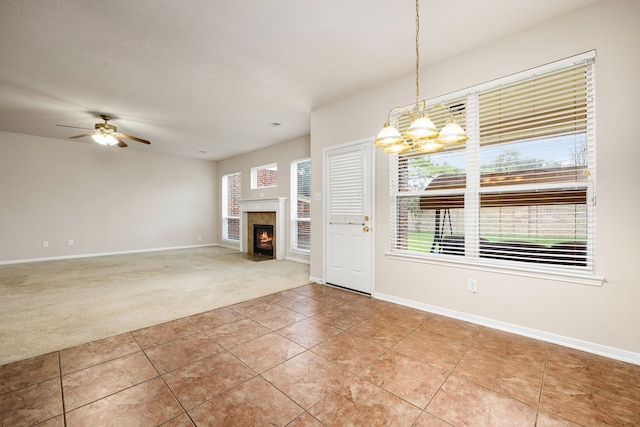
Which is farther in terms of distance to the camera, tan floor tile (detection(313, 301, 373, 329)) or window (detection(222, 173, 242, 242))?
window (detection(222, 173, 242, 242))

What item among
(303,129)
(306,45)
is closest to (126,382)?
(306,45)

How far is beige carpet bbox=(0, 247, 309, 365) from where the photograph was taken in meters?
2.56

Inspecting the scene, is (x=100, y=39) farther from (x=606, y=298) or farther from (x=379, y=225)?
(x=606, y=298)

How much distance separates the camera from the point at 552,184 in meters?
2.39

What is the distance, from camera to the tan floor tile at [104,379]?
1.67 meters

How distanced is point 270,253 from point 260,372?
5166 mm

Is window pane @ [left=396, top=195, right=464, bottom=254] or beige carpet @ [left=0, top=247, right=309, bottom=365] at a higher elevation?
window pane @ [left=396, top=195, right=464, bottom=254]

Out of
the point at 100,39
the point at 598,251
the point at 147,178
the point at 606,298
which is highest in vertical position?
the point at 100,39

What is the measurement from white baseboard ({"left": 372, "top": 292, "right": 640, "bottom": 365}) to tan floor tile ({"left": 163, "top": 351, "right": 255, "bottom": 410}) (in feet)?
6.85

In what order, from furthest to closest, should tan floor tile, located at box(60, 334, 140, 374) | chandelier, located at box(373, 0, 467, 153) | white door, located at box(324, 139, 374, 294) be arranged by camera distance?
1. white door, located at box(324, 139, 374, 294)
2. tan floor tile, located at box(60, 334, 140, 374)
3. chandelier, located at box(373, 0, 467, 153)

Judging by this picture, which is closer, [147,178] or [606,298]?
[606,298]

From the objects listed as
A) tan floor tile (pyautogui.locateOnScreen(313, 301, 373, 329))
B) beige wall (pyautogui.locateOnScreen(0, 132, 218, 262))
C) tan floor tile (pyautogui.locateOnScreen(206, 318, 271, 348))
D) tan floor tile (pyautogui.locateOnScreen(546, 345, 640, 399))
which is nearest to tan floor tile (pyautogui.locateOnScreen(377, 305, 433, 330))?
tan floor tile (pyautogui.locateOnScreen(313, 301, 373, 329))

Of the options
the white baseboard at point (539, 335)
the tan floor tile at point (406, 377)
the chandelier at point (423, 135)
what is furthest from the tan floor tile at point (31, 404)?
the white baseboard at point (539, 335)

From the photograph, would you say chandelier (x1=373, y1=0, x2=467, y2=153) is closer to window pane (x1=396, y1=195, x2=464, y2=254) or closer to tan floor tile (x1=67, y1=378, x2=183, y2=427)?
window pane (x1=396, y1=195, x2=464, y2=254)
